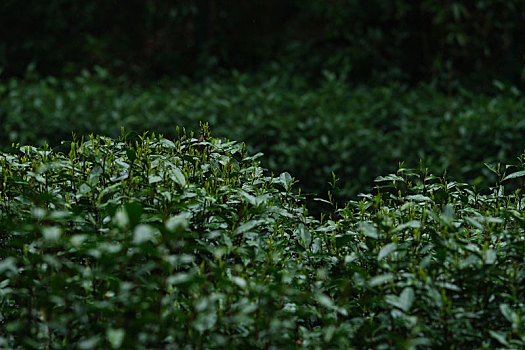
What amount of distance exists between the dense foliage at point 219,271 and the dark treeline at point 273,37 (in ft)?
21.9

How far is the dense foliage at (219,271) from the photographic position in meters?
1.61

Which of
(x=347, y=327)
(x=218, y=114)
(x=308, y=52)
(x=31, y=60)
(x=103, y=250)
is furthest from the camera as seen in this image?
(x=31, y=60)

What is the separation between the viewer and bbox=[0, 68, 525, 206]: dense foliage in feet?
17.8

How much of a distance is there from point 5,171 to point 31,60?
350 inches

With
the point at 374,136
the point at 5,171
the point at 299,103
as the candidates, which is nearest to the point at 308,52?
the point at 299,103

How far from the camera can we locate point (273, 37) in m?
10.3

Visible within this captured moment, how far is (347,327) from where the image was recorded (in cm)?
173

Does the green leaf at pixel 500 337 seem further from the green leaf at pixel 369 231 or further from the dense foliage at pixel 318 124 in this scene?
the dense foliage at pixel 318 124

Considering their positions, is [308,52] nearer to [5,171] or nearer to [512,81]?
[512,81]

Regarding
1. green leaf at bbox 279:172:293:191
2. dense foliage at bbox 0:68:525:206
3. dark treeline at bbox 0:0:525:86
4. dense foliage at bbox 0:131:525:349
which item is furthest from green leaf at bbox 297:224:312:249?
dark treeline at bbox 0:0:525:86

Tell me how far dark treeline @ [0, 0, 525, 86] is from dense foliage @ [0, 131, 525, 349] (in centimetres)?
667

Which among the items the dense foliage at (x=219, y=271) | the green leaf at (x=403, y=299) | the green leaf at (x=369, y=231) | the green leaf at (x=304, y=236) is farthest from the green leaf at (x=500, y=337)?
the green leaf at (x=304, y=236)

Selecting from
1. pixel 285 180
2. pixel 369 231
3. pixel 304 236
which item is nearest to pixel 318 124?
pixel 285 180

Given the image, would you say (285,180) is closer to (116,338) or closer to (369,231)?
(369,231)
